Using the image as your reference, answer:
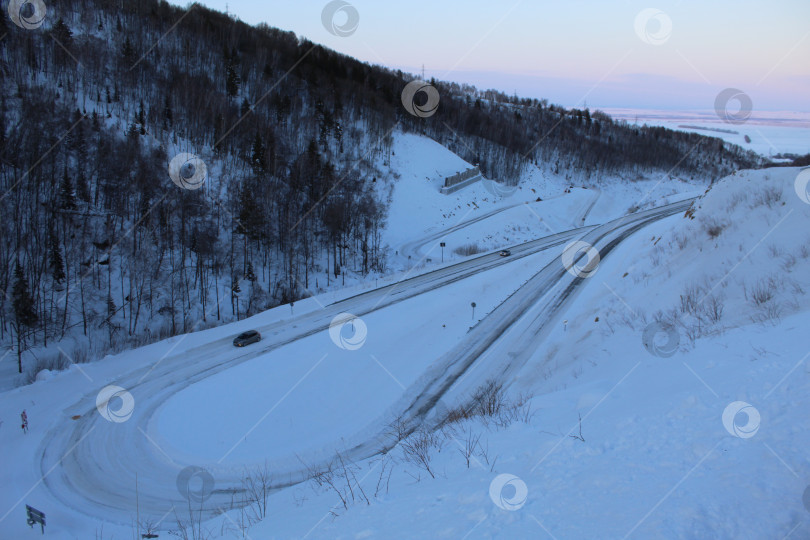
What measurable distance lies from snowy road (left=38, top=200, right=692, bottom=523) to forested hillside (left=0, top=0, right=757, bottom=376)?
32.4 feet

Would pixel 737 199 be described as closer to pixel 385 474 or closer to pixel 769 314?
pixel 769 314

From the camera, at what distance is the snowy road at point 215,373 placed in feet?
49.1

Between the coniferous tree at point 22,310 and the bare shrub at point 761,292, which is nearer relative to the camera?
the bare shrub at point 761,292

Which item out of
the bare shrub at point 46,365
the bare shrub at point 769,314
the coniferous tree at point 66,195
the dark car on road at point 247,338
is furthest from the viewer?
the coniferous tree at point 66,195

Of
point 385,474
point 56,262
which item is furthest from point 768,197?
point 56,262

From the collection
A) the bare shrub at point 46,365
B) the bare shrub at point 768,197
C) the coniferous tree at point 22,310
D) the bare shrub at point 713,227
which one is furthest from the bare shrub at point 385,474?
the coniferous tree at point 22,310

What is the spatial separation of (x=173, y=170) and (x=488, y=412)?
1907 inches

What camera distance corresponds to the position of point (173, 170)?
47.3 meters

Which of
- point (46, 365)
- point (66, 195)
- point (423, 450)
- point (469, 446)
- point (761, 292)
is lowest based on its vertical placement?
point (761, 292)

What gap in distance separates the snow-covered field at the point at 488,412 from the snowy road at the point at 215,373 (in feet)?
0.39

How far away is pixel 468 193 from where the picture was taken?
2672 inches

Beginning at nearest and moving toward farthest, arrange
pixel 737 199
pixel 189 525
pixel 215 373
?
pixel 189 525, pixel 737 199, pixel 215 373

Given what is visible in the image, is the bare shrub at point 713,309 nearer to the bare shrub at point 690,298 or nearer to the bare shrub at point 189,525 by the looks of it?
the bare shrub at point 690,298

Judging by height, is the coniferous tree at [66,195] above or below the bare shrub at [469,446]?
above
